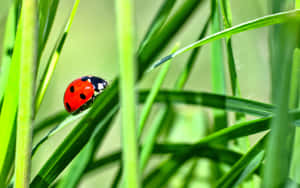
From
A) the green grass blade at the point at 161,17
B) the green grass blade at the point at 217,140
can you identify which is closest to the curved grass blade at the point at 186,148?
the green grass blade at the point at 217,140

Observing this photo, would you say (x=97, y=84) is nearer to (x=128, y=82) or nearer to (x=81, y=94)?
(x=81, y=94)

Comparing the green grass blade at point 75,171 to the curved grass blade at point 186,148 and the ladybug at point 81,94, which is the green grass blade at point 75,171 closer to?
the curved grass blade at point 186,148

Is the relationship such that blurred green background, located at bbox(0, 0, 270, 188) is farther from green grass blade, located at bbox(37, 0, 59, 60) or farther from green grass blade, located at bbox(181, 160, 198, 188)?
green grass blade, located at bbox(37, 0, 59, 60)

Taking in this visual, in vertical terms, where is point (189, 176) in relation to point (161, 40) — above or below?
below

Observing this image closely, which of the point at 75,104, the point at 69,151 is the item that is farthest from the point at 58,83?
the point at 69,151

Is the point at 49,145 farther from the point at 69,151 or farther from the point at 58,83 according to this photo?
the point at 69,151

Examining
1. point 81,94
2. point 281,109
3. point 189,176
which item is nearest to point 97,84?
Answer: point 81,94

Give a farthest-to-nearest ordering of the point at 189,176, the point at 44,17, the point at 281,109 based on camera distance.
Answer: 1. the point at 189,176
2. the point at 44,17
3. the point at 281,109

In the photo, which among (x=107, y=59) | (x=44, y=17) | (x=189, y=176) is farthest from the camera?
(x=107, y=59)
